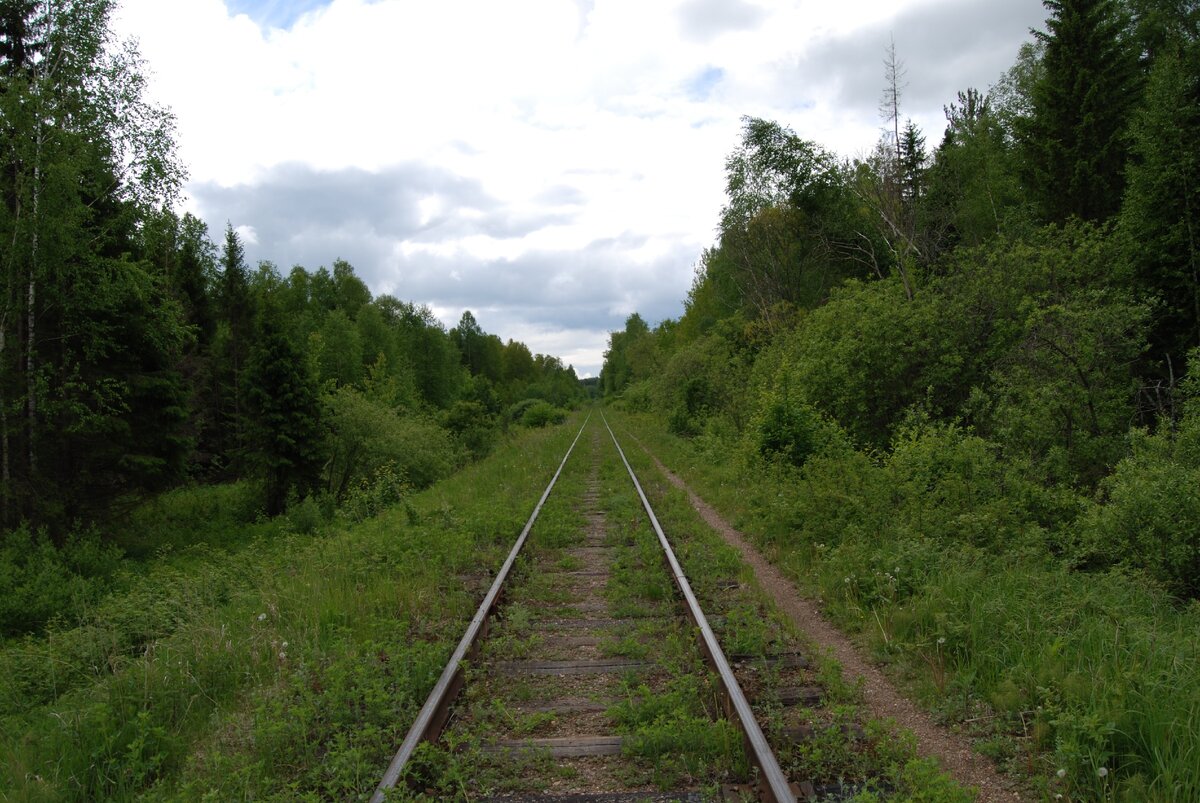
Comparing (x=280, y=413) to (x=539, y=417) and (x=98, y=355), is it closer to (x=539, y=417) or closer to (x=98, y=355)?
(x=98, y=355)

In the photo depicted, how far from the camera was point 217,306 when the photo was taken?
39938 mm

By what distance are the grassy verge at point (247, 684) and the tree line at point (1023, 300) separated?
21.3 feet

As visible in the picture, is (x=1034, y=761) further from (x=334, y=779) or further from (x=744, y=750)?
(x=334, y=779)

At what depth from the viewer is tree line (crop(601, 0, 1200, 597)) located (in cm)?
941

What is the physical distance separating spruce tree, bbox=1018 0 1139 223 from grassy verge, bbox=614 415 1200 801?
16.9 meters

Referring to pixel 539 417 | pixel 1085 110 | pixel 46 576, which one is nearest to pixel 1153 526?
pixel 46 576

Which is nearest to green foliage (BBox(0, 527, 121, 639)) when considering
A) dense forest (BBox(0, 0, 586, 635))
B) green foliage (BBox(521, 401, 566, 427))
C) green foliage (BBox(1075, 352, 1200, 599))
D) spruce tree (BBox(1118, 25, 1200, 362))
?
dense forest (BBox(0, 0, 586, 635))

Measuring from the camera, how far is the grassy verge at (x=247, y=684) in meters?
3.72

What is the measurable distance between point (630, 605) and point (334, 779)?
11.3ft

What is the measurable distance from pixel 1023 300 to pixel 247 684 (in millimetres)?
13392

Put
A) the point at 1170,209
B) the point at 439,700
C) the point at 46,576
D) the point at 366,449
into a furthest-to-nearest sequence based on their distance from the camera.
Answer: the point at 366,449, the point at 1170,209, the point at 46,576, the point at 439,700

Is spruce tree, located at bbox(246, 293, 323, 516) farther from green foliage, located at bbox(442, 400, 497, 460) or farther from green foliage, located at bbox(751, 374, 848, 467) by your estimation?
green foliage, located at bbox(751, 374, 848, 467)

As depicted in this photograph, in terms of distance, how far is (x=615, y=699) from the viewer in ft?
14.8

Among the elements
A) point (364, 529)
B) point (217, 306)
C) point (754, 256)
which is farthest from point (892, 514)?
point (217, 306)
